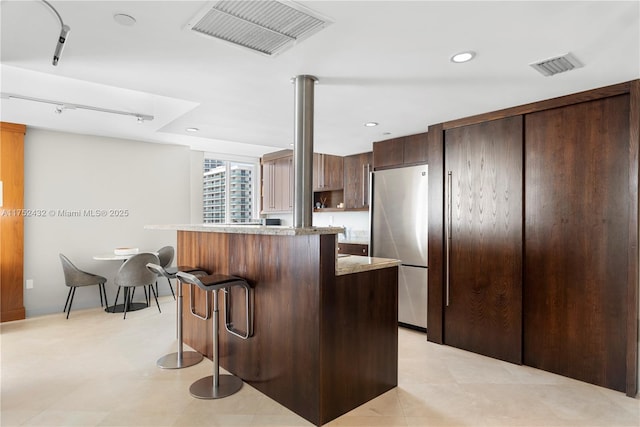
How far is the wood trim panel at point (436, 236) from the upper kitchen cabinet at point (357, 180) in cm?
140

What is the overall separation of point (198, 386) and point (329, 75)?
2497mm

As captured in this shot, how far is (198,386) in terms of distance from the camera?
8.98 feet

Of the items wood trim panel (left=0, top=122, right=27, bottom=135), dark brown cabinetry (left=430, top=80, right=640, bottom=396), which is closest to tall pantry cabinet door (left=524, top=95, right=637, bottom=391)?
dark brown cabinetry (left=430, top=80, right=640, bottom=396)

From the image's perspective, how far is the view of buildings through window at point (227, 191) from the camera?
6.83 meters

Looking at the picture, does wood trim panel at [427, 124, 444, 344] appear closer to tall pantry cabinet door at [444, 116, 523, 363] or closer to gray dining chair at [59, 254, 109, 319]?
tall pantry cabinet door at [444, 116, 523, 363]

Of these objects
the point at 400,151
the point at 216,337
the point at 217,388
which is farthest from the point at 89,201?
the point at 400,151

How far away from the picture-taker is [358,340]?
250 centimetres

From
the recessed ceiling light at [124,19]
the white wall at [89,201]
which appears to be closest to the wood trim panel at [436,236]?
the recessed ceiling light at [124,19]

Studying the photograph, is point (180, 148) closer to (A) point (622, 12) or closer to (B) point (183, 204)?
(B) point (183, 204)

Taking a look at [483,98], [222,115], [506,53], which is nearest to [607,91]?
[483,98]

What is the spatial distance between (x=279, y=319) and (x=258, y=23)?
1.85m

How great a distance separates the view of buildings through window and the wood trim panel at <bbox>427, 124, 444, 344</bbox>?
425 centimetres

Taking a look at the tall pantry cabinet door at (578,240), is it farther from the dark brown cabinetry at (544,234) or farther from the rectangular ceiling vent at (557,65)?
the rectangular ceiling vent at (557,65)

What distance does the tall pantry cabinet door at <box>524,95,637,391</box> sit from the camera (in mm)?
2701
